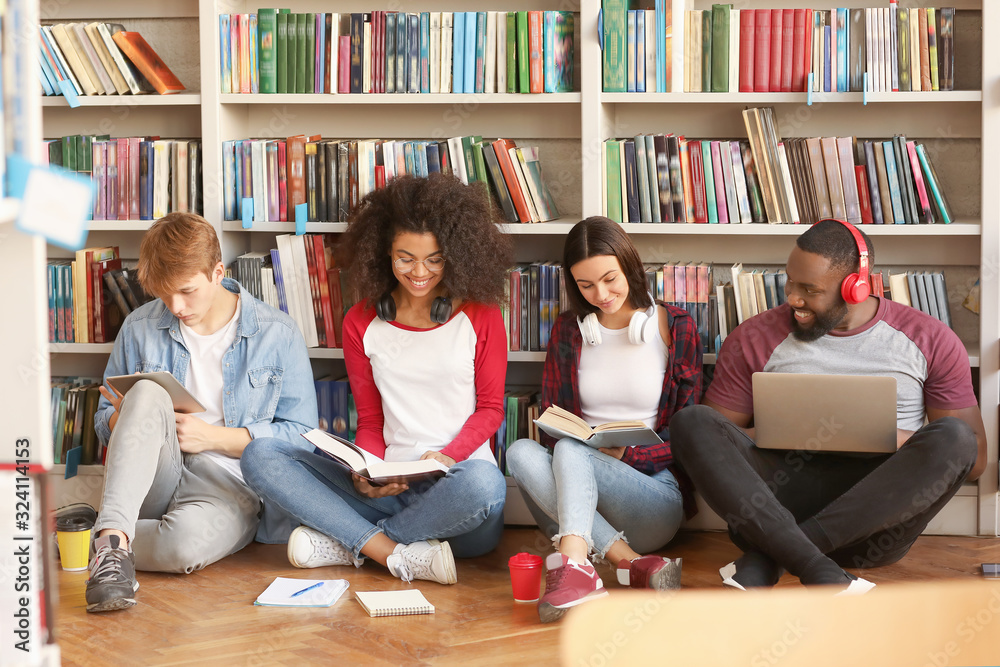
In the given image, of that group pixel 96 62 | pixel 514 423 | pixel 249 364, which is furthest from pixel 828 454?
pixel 96 62

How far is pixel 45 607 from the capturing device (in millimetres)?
805

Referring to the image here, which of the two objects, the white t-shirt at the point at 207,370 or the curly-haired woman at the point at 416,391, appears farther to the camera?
the white t-shirt at the point at 207,370

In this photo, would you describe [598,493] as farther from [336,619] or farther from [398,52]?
[398,52]

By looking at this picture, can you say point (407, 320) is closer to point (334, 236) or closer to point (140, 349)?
point (334, 236)

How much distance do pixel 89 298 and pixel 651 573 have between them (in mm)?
1849

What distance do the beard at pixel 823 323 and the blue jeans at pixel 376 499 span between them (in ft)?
2.78

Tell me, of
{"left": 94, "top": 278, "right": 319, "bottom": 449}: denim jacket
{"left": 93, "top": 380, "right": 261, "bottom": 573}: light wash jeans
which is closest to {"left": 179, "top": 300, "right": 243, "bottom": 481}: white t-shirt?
{"left": 94, "top": 278, "right": 319, "bottom": 449}: denim jacket

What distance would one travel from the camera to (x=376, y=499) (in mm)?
2459

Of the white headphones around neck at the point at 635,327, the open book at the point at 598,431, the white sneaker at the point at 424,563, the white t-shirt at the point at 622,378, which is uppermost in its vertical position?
the white headphones around neck at the point at 635,327

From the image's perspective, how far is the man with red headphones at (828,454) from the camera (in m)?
2.06

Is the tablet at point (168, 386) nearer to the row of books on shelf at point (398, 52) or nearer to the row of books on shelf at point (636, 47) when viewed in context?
the row of books on shelf at point (398, 52)

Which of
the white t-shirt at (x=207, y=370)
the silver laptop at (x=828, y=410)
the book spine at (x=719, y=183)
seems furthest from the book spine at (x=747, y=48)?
the white t-shirt at (x=207, y=370)

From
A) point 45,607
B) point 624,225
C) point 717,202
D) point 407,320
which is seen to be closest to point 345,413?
point 407,320

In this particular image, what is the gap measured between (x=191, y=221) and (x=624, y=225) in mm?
1170
